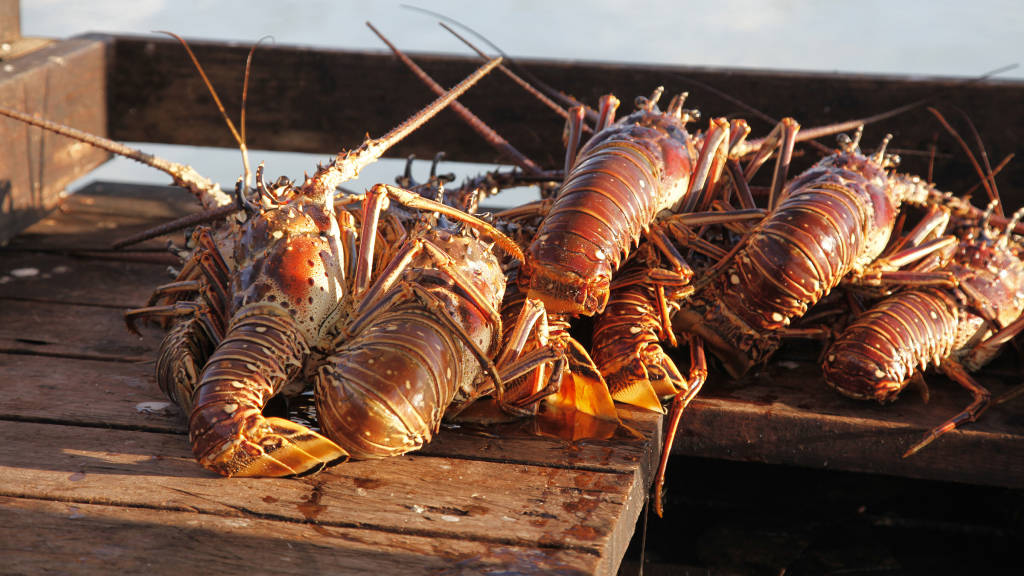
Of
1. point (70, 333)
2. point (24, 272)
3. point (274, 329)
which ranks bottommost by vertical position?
point (24, 272)

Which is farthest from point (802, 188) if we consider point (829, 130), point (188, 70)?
point (188, 70)

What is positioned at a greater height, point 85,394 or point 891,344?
point 891,344

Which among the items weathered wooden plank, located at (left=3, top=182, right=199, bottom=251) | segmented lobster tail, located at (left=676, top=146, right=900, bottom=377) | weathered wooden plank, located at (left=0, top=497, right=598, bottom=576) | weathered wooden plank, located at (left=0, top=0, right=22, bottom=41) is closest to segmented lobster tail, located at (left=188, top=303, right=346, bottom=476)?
weathered wooden plank, located at (left=0, top=497, right=598, bottom=576)

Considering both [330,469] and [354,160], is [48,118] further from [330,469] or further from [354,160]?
[330,469]

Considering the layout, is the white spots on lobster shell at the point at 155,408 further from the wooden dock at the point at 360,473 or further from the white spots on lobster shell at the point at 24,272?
the white spots on lobster shell at the point at 24,272

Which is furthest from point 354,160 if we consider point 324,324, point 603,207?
point 603,207

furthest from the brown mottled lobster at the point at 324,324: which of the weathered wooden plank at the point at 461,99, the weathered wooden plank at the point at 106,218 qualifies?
the weathered wooden plank at the point at 461,99
